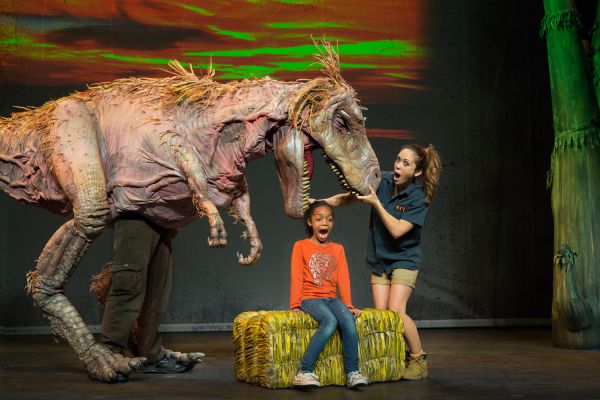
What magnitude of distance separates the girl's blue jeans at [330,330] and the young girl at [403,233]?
0.46 m

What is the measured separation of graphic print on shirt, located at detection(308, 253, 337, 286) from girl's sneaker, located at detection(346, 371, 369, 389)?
1.53 ft

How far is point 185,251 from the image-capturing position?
287 inches

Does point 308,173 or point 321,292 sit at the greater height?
point 308,173

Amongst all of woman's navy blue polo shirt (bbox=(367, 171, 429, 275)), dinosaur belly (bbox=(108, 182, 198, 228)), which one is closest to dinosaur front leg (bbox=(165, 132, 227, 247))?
dinosaur belly (bbox=(108, 182, 198, 228))

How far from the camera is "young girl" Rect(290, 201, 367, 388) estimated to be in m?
4.24

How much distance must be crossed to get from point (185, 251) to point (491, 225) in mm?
2686

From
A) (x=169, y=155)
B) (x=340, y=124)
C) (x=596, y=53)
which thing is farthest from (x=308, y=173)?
(x=596, y=53)

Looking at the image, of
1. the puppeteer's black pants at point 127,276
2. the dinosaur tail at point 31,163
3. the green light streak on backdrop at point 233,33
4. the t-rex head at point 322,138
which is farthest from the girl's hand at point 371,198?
the green light streak on backdrop at point 233,33

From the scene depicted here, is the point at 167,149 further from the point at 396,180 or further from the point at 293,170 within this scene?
the point at 396,180

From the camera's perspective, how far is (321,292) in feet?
14.6

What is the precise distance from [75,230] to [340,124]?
1.41 m

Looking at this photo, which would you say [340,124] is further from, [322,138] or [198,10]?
[198,10]

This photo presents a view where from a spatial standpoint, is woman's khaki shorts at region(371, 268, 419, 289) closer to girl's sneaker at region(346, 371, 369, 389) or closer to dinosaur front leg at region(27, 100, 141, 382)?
girl's sneaker at region(346, 371, 369, 389)

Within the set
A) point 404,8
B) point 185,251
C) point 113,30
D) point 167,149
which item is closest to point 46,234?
point 185,251
